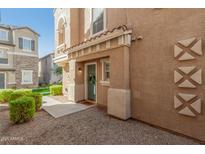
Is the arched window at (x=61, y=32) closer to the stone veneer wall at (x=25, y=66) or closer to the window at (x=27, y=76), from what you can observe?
the stone veneer wall at (x=25, y=66)

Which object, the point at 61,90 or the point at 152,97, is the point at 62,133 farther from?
the point at 61,90

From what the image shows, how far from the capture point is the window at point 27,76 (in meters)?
19.7

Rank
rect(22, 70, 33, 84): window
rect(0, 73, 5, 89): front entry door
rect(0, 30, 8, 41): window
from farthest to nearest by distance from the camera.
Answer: rect(22, 70, 33, 84): window
rect(0, 30, 8, 41): window
rect(0, 73, 5, 89): front entry door

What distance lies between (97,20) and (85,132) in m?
7.22

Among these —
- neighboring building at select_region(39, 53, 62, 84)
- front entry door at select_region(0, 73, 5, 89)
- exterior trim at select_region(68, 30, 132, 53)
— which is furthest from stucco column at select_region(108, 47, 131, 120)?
neighboring building at select_region(39, 53, 62, 84)

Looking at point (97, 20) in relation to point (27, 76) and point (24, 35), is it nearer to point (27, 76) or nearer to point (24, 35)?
point (24, 35)

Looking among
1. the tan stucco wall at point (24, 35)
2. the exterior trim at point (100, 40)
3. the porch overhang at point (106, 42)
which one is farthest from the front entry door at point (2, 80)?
the porch overhang at point (106, 42)

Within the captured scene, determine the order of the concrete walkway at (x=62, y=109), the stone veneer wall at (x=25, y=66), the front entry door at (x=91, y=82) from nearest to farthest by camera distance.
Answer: the concrete walkway at (x=62, y=109)
the front entry door at (x=91, y=82)
the stone veneer wall at (x=25, y=66)

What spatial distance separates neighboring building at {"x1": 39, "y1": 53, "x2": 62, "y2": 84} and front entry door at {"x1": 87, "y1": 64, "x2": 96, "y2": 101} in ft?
66.1

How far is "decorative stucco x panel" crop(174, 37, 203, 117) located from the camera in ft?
12.4

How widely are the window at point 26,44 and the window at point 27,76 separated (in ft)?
12.2

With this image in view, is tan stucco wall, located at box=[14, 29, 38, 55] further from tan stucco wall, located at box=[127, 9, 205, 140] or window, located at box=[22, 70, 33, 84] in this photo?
tan stucco wall, located at box=[127, 9, 205, 140]

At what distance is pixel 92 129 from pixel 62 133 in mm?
1099
